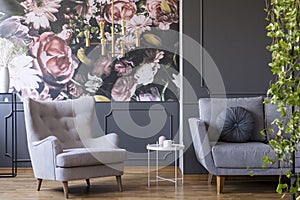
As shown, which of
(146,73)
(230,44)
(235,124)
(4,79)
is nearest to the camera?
(235,124)

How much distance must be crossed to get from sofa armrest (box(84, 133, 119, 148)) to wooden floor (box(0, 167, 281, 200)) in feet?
1.35

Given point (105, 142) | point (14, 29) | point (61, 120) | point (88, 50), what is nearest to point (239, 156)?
point (105, 142)

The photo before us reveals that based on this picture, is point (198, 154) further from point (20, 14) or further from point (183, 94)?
point (20, 14)

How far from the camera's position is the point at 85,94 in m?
6.34

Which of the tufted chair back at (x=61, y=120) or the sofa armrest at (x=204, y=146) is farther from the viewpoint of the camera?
the tufted chair back at (x=61, y=120)

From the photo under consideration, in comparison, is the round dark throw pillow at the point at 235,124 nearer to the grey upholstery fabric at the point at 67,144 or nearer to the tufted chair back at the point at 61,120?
the grey upholstery fabric at the point at 67,144

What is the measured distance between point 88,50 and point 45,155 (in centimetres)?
193

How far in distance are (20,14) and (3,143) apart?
1.59 m

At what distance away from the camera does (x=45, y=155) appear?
4789 millimetres

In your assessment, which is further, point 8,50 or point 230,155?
point 8,50

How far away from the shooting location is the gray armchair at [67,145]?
4676 millimetres

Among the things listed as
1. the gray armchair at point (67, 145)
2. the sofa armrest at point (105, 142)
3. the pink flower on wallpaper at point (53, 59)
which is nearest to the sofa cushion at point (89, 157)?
the gray armchair at point (67, 145)

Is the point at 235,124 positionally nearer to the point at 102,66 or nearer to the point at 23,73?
the point at 102,66

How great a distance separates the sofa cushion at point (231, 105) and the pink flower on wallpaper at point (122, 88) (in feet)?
3.97
